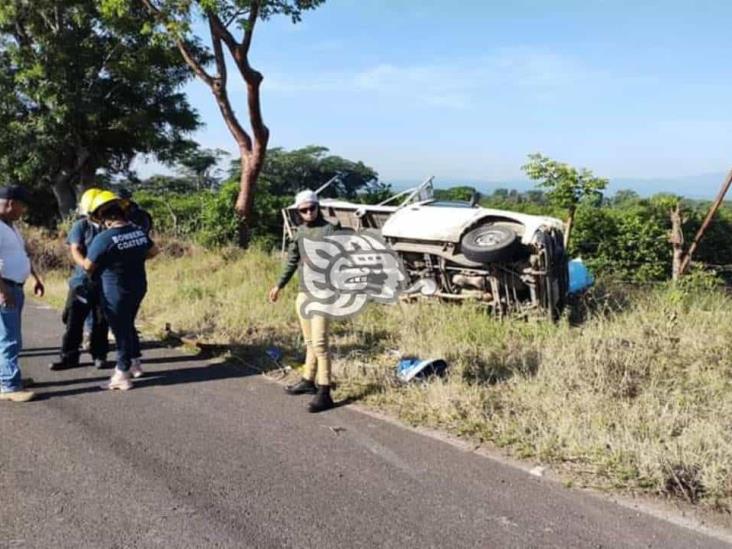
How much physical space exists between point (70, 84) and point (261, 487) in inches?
649

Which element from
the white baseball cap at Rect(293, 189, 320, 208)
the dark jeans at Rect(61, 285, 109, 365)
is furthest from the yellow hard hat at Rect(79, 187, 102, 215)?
the white baseball cap at Rect(293, 189, 320, 208)

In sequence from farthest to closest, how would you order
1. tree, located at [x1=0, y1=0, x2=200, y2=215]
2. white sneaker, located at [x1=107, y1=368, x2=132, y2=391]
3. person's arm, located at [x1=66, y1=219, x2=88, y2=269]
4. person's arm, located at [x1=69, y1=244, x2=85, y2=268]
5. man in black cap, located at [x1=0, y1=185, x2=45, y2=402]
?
tree, located at [x1=0, y1=0, x2=200, y2=215]
person's arm, located at [x1=66, y1=219, x2=88, y2=269]
person's arm, located at [x1=69, y1=244, x2=85, y2=268]
white sneaker, located at [x1=107, y1=368, x2=132, y2=391]
man in black cap, located at [x1=0, y1=185, x2=45, y2=402]

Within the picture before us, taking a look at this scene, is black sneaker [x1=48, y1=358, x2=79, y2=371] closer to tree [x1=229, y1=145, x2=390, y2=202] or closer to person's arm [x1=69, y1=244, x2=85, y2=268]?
person's arm [x1=69, y1=244, x2=85, y2=268]

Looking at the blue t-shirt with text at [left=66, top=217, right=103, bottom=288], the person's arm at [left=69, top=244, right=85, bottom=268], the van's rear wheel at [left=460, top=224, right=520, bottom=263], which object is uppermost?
the blue t-shirt with text at [left=66, top=217, right=103, bottom=288]

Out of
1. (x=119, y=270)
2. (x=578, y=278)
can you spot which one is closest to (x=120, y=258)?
(x=119, y=270)

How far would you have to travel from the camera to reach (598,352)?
5301mm

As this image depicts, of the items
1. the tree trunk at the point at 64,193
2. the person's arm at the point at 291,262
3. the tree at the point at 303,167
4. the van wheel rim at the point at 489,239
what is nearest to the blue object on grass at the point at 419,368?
the person's arm at the point at 291,262

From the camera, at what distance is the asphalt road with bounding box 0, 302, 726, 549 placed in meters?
3.04

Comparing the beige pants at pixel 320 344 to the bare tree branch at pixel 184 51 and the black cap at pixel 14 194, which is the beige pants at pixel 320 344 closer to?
the black cap at pixel 14 194

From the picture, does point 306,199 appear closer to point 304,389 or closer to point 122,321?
point 304,389

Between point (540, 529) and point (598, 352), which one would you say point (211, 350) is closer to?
point (598, 352)

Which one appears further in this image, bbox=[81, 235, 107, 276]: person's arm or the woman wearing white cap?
bbox=[81, 235, 107, 276]: person's arm

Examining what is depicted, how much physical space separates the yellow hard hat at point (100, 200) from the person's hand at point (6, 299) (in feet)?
2.95

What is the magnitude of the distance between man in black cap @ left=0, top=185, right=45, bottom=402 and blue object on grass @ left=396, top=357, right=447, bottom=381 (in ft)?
9.79
